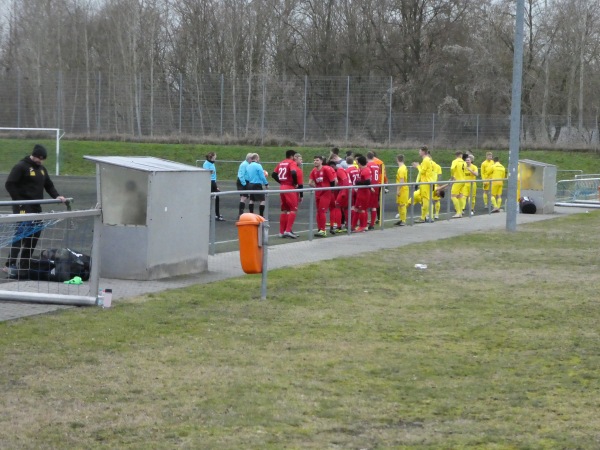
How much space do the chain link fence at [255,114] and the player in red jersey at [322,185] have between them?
2800 cm

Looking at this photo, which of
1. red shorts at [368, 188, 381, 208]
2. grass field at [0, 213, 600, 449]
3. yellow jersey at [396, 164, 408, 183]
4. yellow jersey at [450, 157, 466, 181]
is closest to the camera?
grass field at [0, 213, 600, 449]

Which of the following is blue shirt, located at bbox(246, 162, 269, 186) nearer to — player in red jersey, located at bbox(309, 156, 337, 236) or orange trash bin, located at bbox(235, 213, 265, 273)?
player in red jersey, located at bbox(309, 156, 337, 236)

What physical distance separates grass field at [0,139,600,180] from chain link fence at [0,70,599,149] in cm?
104

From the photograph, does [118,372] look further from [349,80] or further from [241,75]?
[241,75]

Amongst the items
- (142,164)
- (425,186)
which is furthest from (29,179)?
(425,186)

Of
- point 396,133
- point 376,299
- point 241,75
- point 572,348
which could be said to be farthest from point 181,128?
point 572,348

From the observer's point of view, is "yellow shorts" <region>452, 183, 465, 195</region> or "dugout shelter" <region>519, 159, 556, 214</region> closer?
"yellow shorts" <region>452, 183, 465, 195</region>

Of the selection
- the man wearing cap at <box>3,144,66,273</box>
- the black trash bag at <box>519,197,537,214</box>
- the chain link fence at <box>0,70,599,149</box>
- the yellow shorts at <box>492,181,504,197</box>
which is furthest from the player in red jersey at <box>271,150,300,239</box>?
the chain link fence at <box>0,70,599,149</box>

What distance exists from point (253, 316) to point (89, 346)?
223 cm

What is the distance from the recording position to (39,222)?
1085cm

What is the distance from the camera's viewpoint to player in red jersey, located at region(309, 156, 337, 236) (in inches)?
808

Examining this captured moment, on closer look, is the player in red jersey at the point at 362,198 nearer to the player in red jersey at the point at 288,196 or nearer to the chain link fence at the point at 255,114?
the player in red jersey at the point at 288,196

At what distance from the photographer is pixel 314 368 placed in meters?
8.32

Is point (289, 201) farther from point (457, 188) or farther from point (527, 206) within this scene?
point (527, 206)
